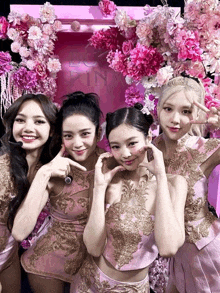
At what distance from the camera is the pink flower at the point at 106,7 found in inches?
86.1

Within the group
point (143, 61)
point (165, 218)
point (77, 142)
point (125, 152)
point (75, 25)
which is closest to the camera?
point (165, 218)

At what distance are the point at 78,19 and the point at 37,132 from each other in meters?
0.89

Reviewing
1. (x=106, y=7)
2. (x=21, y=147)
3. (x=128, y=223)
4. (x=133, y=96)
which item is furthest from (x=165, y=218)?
(x=106, y=7)

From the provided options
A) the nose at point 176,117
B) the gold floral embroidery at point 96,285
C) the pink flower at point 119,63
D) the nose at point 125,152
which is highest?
the pink flower at point 119,63

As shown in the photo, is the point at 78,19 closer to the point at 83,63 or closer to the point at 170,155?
the point at 83,63

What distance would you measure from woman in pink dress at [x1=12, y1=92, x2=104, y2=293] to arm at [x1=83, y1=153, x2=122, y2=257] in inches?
5.7

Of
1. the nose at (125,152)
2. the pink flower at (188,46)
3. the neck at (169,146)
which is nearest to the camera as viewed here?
the nose at (125,152)

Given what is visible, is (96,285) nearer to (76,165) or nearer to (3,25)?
(76,165)

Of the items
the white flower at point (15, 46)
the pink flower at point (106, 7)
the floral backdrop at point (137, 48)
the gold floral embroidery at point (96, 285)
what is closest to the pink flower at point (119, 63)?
the floral backdrop at point (137, 48)

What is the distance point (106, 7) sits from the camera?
7.19ft

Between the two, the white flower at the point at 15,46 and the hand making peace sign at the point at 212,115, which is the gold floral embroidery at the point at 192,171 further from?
the white flower at the point at 15,46

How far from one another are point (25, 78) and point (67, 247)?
3.48 feet

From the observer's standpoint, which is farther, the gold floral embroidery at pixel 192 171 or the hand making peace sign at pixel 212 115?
the gold floral embroidery at pixel 192 171

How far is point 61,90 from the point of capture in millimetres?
2352
